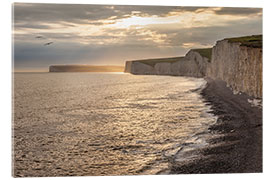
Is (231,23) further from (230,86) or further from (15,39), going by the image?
(230,86)

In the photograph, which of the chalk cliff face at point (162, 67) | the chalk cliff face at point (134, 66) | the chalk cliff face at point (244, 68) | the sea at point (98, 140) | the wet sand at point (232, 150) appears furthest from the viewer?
the chalk cliff face at point (162, 67)

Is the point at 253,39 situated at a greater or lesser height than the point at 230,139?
greater

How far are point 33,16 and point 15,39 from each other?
113 centimetres

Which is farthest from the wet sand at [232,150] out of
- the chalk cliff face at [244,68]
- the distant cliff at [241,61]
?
the distant cliff at [241,61]

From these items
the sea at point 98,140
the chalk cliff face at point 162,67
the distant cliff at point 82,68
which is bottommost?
the sea at point 98,140

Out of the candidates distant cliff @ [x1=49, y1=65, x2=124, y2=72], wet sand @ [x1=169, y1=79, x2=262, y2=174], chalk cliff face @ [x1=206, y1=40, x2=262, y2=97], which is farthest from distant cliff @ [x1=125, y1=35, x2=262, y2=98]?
wet sand @ [x1=169, y1=79, x2=262, y2=174]

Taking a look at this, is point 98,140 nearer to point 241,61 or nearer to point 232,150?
point 232,150

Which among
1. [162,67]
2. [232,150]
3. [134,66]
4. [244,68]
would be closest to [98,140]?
[232,150]

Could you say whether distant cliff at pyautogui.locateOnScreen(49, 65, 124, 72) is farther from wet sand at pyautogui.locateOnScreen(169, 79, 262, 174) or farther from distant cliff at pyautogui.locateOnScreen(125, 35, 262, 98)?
wet sand at pyautogui.locateOnScreen(169, 79, 262, 174)

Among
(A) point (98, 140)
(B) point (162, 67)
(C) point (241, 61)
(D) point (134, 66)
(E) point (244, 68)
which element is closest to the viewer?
(A) point (98, 140)

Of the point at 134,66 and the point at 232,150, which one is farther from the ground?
the point at 134,66

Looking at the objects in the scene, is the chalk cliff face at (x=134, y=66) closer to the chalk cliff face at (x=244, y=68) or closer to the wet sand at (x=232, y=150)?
the chalk cliff face at (x=244, y=68)

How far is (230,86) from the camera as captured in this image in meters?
20.8
